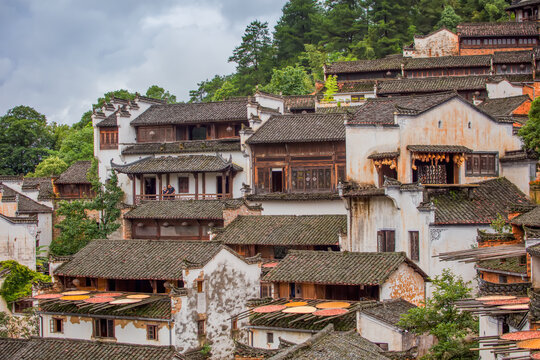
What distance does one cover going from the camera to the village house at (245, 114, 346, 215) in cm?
4697

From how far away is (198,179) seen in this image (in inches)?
2048

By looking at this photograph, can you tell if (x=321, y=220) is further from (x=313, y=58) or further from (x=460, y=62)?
(x=313, y=58)

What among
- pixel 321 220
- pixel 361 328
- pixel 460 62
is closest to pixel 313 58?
pixel 460 62

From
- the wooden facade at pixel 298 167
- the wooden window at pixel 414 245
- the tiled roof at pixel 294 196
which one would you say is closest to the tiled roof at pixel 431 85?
the wooden facade at pixel 298 167

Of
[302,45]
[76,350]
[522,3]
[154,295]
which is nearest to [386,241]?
[154,295]

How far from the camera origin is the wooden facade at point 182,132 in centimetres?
5394

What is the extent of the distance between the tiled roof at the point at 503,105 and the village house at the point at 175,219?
1612 cm

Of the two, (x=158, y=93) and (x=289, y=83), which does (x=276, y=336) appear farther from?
(x=158, y=93)

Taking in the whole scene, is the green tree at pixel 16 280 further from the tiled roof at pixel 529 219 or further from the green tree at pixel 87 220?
the tiled roof at pixel 529 219

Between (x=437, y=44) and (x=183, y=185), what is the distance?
33.1 m

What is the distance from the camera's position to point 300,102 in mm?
62688

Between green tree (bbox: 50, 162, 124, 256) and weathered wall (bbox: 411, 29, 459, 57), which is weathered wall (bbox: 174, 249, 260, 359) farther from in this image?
weathered wall (bbox: 411, 29, 459, 57)

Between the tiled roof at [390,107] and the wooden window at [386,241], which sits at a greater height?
the tiled roof at [390,107]

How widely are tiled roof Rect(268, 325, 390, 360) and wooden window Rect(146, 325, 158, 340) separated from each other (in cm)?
1207
